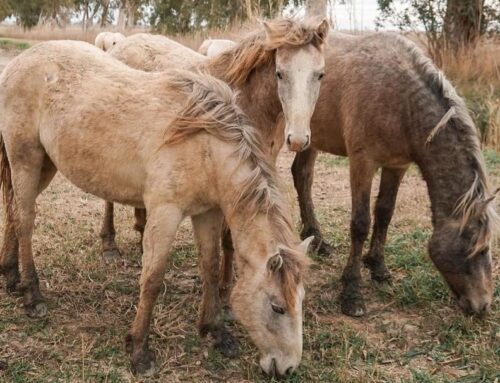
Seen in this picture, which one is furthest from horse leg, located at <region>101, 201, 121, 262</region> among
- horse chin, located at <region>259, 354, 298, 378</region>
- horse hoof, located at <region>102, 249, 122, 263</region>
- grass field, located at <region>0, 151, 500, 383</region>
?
horse chin, located at <region>259, 354, 298, 378</region>

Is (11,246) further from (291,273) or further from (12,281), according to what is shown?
(291,273)

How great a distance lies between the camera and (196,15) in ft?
75.8

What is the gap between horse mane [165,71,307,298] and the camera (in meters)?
2.98

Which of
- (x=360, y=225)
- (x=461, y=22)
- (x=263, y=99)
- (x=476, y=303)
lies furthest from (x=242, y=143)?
(x=461, y=22)

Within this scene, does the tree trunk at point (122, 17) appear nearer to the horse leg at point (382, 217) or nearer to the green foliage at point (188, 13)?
the green foliage at point (188, 13)

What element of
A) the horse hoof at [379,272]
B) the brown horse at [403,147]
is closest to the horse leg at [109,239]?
the brown horse at [403,147]

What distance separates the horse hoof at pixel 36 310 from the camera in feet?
12.6

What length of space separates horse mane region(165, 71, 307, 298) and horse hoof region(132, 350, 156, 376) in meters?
0.98

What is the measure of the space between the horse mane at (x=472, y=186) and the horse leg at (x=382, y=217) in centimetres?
81

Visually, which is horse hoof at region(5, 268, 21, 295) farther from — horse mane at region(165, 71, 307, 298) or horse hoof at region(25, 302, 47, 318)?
horse mane at region(165, 71, 307, 298)

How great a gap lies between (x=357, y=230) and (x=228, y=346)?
4.45 feet

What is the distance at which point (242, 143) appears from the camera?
3186 millimetres

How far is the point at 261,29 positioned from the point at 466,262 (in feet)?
6.81

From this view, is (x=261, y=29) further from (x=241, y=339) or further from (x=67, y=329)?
(x=67, y=329)
